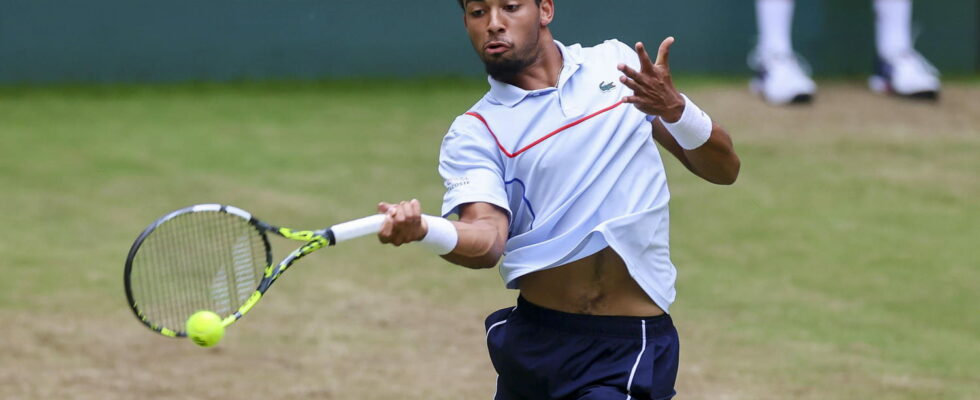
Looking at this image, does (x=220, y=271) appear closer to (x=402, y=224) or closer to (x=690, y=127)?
(x=402, y=224)

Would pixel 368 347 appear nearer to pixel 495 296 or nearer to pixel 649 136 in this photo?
pixel 495 296

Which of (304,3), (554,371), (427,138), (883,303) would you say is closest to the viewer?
(554,371)

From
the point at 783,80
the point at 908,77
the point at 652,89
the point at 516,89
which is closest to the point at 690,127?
the point at 652,89

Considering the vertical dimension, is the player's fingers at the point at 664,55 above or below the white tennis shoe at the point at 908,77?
above

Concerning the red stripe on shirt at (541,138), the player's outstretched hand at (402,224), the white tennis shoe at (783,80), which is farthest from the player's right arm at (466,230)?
the white tennis shoe at (783,80)

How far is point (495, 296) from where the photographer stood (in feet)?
27.0

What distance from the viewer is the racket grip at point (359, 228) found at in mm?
3771

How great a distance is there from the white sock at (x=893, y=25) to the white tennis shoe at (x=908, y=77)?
7cm

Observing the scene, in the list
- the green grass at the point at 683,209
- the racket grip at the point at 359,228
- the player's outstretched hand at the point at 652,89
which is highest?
the player's outstretched hand at the point at 652,89

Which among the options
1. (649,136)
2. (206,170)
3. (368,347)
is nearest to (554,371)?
(649,136)

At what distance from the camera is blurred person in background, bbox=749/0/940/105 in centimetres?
1199

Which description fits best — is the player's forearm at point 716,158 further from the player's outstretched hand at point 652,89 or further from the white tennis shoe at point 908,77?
the white tennis shoe at point 908,77

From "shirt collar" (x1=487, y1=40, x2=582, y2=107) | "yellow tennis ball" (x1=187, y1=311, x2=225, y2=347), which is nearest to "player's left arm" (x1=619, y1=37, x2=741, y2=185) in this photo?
"shirt collar" (x1=487, y1=40, x2=582, y2=107)

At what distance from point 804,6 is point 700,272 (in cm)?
527
